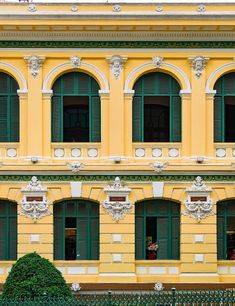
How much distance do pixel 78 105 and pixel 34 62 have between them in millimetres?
2299

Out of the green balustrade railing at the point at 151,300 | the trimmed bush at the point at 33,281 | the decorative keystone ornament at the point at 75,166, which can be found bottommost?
the green balustrade railing at the point at 151,300

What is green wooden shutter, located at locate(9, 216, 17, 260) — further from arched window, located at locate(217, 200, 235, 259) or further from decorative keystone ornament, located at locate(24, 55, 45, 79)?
arched window, located at locate(217, 200, 235, 259)

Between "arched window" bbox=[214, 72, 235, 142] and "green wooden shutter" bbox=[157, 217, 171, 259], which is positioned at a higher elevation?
"arched window" bbox=[214, 72, 235, 142]

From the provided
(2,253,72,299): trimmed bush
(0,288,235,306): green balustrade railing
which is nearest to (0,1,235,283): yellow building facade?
(2,253,72,299): trimmed bush

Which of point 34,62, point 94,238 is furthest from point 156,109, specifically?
point 94,238

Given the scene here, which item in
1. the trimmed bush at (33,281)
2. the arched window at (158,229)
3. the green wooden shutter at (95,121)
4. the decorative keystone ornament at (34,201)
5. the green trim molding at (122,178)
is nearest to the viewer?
the trimmed bush at (33,281)

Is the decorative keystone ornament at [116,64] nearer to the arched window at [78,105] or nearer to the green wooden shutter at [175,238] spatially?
the arched window at [78,105]

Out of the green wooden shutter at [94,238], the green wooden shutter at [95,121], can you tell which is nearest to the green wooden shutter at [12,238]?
the green wooden shutter at [94,238]

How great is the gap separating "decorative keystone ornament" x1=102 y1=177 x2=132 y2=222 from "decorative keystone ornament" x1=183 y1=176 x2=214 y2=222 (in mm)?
2189

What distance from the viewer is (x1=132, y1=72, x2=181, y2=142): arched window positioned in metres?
34.2

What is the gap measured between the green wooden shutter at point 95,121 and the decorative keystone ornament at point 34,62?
233cm

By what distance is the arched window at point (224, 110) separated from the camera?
34250 millimetres

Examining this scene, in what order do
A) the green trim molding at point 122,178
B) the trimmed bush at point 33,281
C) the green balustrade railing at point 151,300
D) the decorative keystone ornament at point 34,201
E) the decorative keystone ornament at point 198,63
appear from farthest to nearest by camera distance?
the decorative keystone ornament at point 198,63, the green trim molding at point 122,178, the decorative keystone ornament at point 34,201, the trimmed bush at point 33,281, the green balustrade railing at point 151,300

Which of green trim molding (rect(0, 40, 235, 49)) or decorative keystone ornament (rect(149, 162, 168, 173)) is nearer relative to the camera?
decorative keystone ornament (rect(149, 162, 168, 173))
